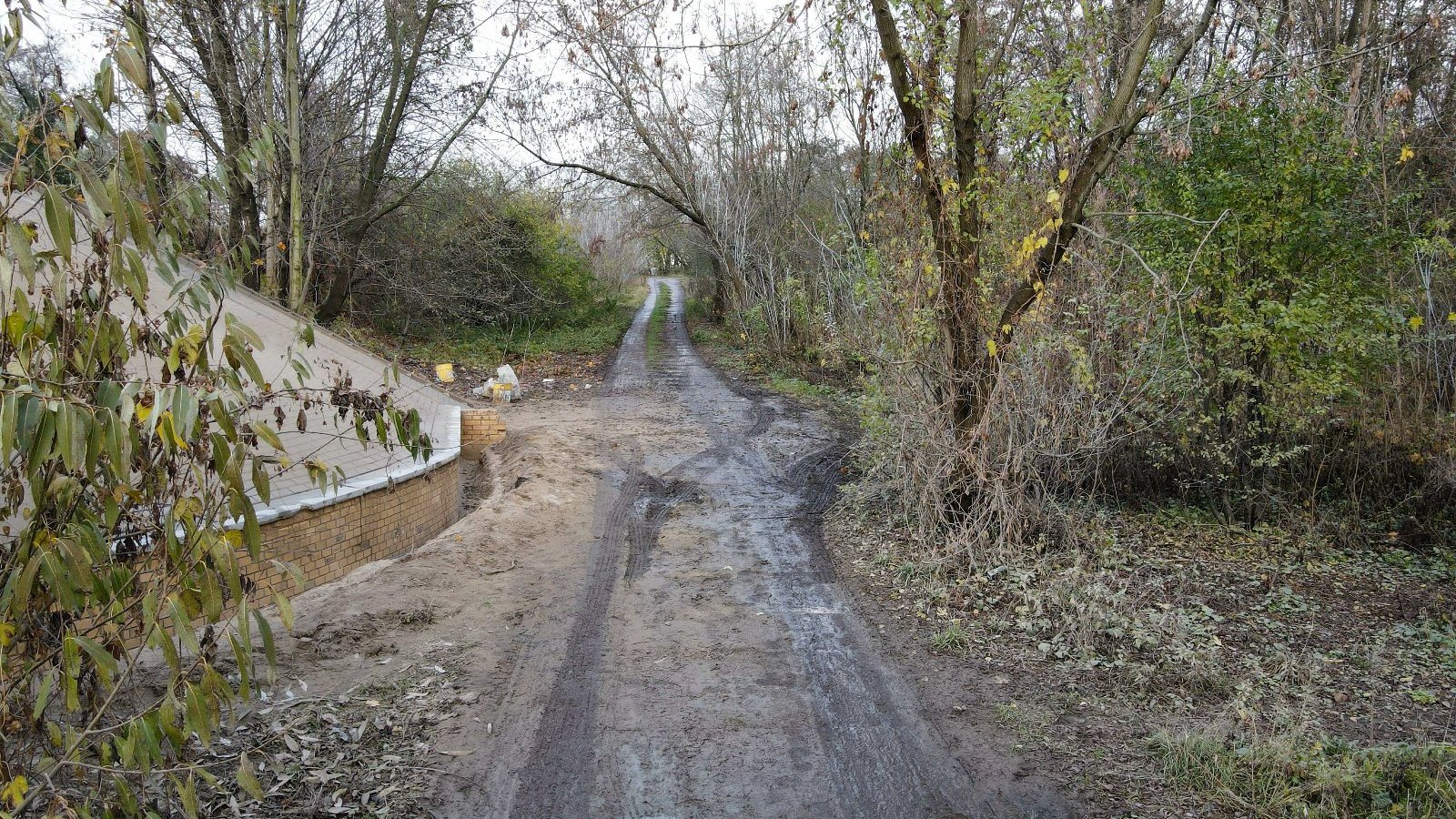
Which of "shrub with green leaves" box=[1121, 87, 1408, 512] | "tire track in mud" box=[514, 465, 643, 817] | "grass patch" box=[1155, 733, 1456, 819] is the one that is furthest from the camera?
"shrub with green leaves" box=[1121, 87, 1408, 512]

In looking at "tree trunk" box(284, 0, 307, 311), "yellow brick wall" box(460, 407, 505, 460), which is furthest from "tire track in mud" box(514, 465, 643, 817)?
"tree trunk" box(284, 0, 307, 311)

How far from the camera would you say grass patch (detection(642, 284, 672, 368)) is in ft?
83.3

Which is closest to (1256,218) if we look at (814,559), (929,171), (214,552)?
(929,171)

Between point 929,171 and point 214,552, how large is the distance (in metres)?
6.41

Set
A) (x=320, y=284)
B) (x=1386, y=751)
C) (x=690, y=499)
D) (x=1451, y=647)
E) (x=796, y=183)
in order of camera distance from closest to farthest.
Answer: (x=1386, y=751) < (x=1451, y=647) < (x=690, y=499) < (x=320, y=284) < (x=796, y=183)

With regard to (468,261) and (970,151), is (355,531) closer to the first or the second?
(970,151)

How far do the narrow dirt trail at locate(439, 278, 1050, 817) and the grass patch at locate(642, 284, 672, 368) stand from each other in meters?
→ 15.4

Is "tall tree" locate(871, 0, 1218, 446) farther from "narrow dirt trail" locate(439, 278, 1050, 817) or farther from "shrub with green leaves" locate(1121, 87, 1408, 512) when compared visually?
"narrow dirt trail" locate(439, 278, 1050, 817)

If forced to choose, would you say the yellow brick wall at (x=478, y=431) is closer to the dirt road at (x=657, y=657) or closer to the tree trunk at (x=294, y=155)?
the dirt road at (x=657, y=657)

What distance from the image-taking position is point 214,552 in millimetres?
2682

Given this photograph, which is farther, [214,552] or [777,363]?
[777,363]

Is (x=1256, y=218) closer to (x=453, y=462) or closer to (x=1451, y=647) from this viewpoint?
(x=1451, y=647)

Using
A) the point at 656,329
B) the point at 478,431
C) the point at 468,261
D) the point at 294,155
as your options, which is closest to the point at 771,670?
the point at 478,431

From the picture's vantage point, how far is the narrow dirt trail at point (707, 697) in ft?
13.8
